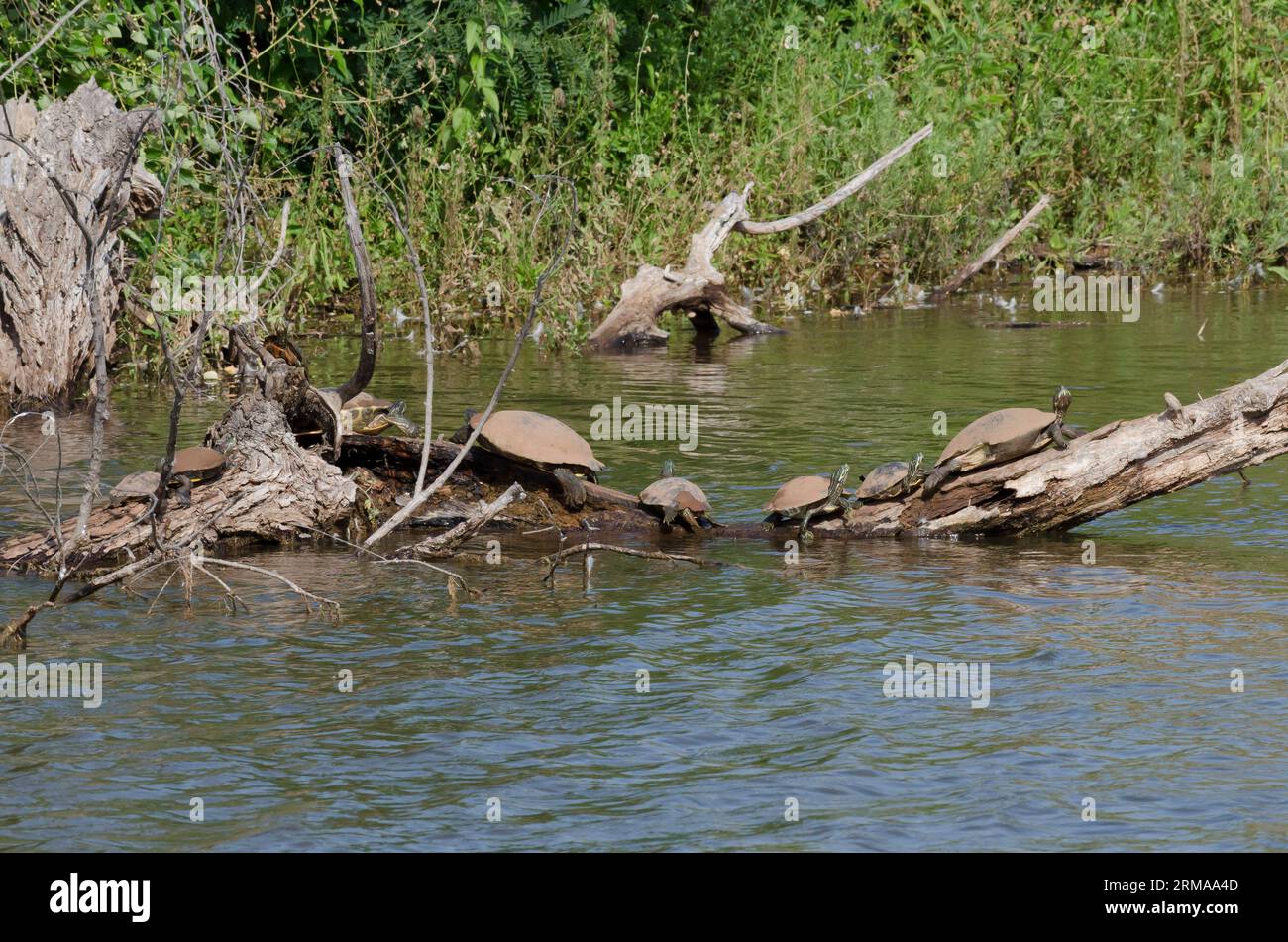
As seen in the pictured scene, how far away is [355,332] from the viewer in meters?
15.3

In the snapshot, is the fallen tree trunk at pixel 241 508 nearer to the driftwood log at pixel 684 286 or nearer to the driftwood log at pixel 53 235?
the driftwood log at pixel 53 235

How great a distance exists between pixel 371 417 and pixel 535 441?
1423mm

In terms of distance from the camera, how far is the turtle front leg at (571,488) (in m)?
7.70

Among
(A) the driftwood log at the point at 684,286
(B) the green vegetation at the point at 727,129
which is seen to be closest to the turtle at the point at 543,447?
(B) the green vegetation at the point at 727,129

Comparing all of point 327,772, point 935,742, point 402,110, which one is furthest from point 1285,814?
point 402,110

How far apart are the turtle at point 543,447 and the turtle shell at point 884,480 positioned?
1.30 metres

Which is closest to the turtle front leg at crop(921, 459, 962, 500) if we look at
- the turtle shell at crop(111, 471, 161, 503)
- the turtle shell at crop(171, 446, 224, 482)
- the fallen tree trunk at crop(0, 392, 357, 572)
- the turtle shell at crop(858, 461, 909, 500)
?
the turtle shell at crop(858, 461, 909, 500)

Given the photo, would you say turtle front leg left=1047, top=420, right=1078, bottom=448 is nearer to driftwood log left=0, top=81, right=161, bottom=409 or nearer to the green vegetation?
driftwood log left=0, top=81, right=161, bottom=409

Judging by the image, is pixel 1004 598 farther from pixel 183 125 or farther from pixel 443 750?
pixel 183 125

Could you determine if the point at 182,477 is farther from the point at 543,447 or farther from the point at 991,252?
the point at 991,252

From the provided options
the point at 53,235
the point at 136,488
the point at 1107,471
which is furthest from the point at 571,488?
the point at 53,235
